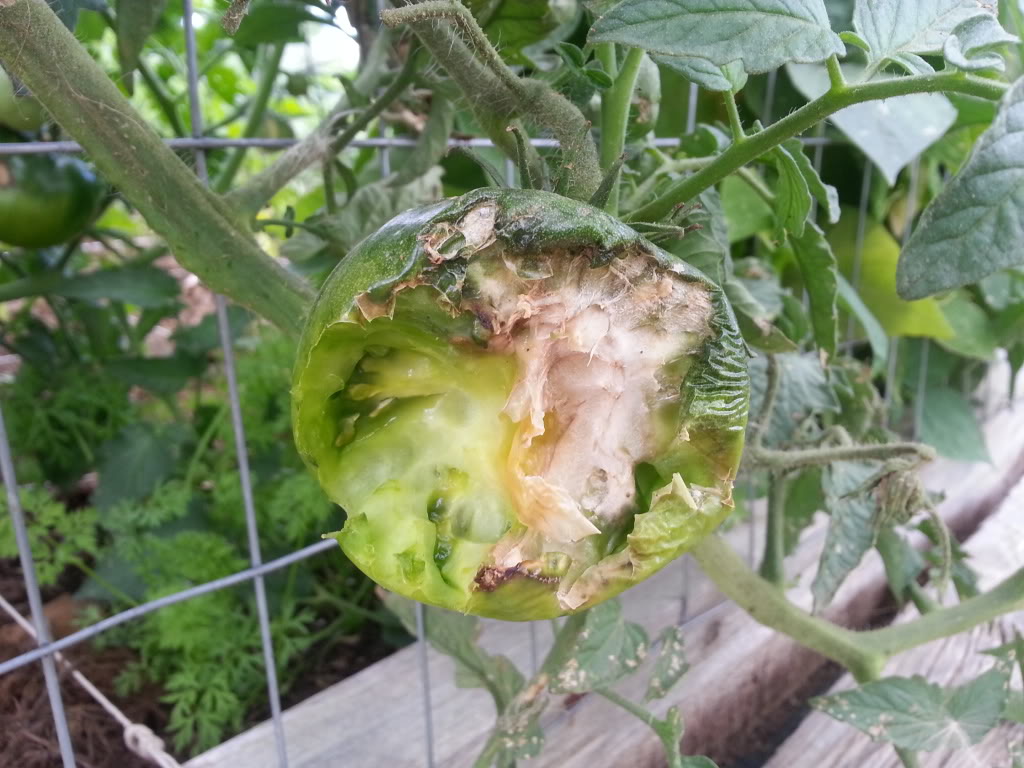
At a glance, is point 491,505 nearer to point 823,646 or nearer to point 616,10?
point 616,10

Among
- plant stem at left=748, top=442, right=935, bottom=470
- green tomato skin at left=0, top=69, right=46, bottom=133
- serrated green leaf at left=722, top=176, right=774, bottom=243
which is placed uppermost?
green tomato skin at left=0, top=69, right=46, bottom=133

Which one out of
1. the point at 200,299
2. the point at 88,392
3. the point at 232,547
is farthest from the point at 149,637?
the point at 200,299

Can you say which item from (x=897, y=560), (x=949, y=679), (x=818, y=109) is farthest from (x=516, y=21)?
(x=949, y=679)

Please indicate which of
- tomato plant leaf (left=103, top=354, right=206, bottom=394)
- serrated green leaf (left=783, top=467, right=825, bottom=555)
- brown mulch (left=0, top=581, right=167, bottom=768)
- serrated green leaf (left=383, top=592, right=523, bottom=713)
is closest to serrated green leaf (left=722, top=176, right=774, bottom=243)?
serrated green leaf (left=783, top=467, right=825, bottom=555)

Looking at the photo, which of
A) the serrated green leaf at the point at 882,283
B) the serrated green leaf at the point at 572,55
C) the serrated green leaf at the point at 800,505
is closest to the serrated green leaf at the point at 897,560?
the serrated green leaf at the point at 800,505

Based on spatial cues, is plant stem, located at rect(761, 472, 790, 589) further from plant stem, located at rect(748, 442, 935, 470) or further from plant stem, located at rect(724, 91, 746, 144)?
plant stem, located at rect(724, 91, 746, 144)
